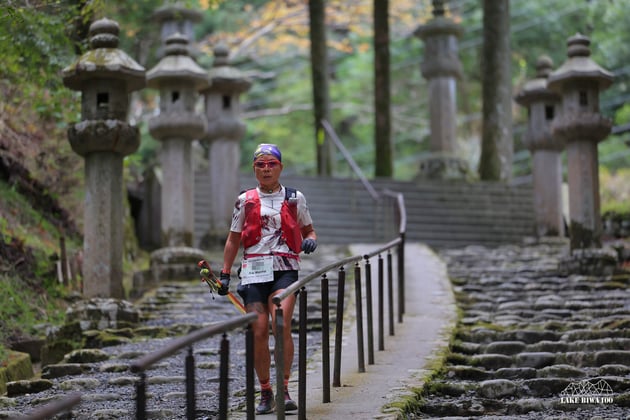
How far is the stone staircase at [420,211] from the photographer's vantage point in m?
21.2

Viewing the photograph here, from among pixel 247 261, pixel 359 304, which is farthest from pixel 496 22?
pixel 247 261

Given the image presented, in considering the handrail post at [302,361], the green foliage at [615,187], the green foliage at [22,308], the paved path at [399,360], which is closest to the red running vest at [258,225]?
the handrail post at [302,361]

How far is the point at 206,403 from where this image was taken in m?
7.97

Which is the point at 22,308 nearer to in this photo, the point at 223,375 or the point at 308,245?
the point at 308,245

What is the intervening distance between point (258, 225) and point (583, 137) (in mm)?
8587

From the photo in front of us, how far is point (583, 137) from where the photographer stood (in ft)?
47.8

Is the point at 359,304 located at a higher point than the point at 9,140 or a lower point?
lower

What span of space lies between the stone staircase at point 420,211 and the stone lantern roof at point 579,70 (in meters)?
6.14

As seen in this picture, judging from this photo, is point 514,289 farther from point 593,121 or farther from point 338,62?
point 338,62

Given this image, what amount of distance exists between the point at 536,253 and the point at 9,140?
892cm

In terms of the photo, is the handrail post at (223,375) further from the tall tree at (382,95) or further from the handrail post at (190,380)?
the tall tree at (382,95)

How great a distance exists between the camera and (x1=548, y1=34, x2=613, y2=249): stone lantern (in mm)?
14477

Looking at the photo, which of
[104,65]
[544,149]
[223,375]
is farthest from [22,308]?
[544,149]

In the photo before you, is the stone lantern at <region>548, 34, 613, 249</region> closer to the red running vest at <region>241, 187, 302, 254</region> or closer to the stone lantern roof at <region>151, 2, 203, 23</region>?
the red running vest at <region>241, 187, 302, 254</region>
